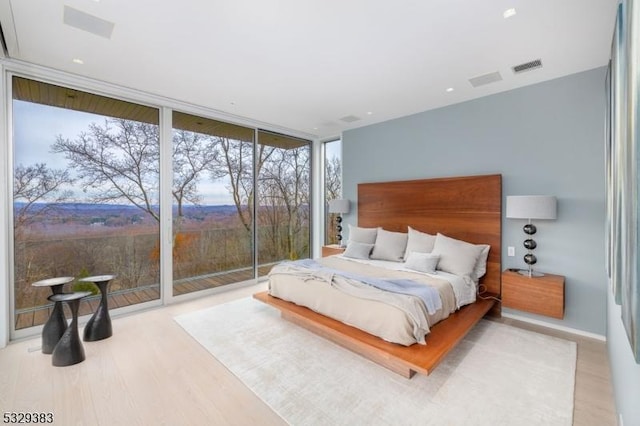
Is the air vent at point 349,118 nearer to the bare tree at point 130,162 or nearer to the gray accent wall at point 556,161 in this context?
the gray accent wall at point 556,161

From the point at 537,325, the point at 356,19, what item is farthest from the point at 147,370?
the point at 537,325

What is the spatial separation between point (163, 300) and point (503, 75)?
5.33m

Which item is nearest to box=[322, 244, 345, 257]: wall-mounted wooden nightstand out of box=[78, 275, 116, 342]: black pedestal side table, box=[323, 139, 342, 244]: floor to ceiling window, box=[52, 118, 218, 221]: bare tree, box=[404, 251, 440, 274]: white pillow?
box=[323, 139, 342, 244]: floor to ceiling window

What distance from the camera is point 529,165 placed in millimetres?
3465

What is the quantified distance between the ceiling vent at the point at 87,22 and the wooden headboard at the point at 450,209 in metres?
4.04

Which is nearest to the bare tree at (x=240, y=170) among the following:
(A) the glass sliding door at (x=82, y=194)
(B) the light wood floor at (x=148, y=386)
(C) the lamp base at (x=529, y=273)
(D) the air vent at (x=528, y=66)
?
(A) the glass sliding door at (x=82, y=194)

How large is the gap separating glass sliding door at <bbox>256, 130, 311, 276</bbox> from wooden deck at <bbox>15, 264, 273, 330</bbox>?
47 centimetres

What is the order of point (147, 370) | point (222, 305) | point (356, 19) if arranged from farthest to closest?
point (222, 305) < point (147, 370) < point (356, 19)

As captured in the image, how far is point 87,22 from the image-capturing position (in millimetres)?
2328

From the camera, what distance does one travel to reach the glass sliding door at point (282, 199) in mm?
5309

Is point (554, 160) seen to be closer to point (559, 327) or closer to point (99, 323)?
point (559, 327)

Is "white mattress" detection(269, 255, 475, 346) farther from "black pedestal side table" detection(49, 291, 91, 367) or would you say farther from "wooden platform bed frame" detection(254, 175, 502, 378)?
"black pedestal side table" detection(49, 291, 91, 367)

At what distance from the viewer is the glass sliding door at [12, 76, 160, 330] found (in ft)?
10.1

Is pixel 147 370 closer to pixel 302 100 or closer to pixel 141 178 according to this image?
pixel 141 178
